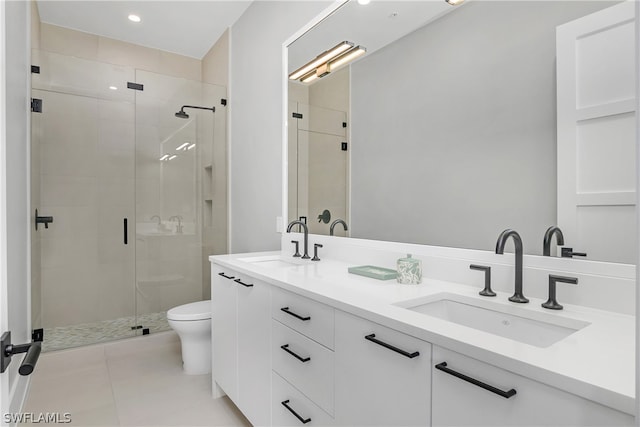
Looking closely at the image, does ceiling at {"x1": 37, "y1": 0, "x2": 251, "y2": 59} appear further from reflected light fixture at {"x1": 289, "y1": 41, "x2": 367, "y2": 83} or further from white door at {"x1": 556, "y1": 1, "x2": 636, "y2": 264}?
white door at {"x1": 556, "y1": 1, "x2": 636, "y2": 264}

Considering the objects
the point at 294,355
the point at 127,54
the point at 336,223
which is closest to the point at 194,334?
the point at 336,223

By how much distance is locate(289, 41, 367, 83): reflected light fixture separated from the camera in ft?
6.41

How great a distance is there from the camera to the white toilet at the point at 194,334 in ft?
7.64

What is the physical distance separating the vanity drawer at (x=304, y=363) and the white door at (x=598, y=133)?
883 mm

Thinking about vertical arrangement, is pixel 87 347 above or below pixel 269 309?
below

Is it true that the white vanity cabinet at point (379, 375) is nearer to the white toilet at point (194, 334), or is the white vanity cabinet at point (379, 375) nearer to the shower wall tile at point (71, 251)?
the white toilet at point (194, 334)

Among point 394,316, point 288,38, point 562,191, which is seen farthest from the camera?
point 288,38

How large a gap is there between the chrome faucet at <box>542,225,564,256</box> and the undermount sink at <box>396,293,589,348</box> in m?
0.23

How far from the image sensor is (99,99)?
309cm

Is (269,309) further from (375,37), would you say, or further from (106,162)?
(106,162)

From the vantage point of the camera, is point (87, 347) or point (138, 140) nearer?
point (87, 347)

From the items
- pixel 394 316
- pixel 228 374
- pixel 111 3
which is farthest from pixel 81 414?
pixel 111 3

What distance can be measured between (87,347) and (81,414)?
116cm

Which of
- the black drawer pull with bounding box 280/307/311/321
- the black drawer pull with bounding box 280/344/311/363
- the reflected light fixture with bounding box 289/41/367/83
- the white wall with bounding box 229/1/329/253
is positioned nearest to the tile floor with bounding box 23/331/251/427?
the black drawer pull with bounding box 280/344/311/363
